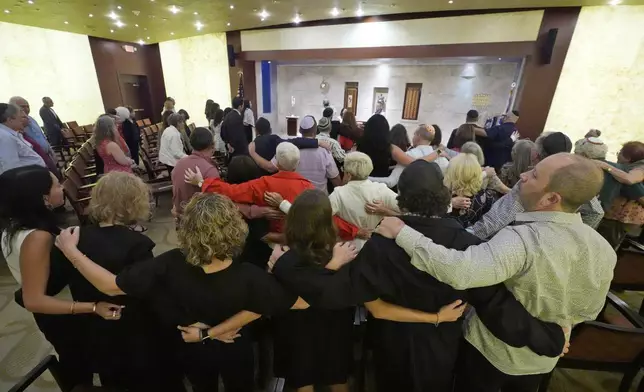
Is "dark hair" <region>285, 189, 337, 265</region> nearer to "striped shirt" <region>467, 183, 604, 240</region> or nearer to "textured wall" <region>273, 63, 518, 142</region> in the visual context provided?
"striped shirt" <region>467, 183, 604, 240</region>

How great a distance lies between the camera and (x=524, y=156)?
233cm

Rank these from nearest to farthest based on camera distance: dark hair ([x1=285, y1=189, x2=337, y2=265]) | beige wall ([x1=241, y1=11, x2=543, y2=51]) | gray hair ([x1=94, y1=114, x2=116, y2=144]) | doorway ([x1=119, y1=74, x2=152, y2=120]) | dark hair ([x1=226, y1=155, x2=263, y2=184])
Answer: dark hair ([x1=285, y1=189, x2=337, y2=265]), dark hair ([x1=226, y1=155, x2=263, y2=184]), gray hair ([x1=94, y1=114, x2=116, y2=144]), beige wall ([x1=241, y1=11, x2=543, y2=51]), doorway ([x1=119, y1=74, x2=152, y2=120])

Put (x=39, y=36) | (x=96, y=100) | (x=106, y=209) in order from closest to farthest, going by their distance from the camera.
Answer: (x=106, y=209)
(x=39, y=36)
(x=96, y=100)

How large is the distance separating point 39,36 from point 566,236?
1406 centimetres

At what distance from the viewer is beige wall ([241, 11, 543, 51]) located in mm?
6148

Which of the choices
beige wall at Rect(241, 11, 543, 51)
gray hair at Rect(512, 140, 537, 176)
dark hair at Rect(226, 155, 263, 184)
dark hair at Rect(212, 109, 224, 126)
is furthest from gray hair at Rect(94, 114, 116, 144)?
beige wall at Rect(241, 11, 543, 51)

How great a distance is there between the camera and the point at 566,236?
38.6 inches

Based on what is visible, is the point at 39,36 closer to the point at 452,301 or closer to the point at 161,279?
the point at 161,279

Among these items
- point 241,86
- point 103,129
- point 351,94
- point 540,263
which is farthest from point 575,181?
point 241,86

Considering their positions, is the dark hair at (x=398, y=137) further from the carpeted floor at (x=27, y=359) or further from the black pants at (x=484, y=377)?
the carpeted floor at (x=27, y=359)

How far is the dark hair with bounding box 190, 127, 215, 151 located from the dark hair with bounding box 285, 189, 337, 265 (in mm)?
1501

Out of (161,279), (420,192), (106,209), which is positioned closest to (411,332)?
(420,192)

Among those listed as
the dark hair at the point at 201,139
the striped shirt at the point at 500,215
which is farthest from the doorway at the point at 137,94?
the striped shirt at the point at 500,215

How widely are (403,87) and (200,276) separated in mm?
9557
